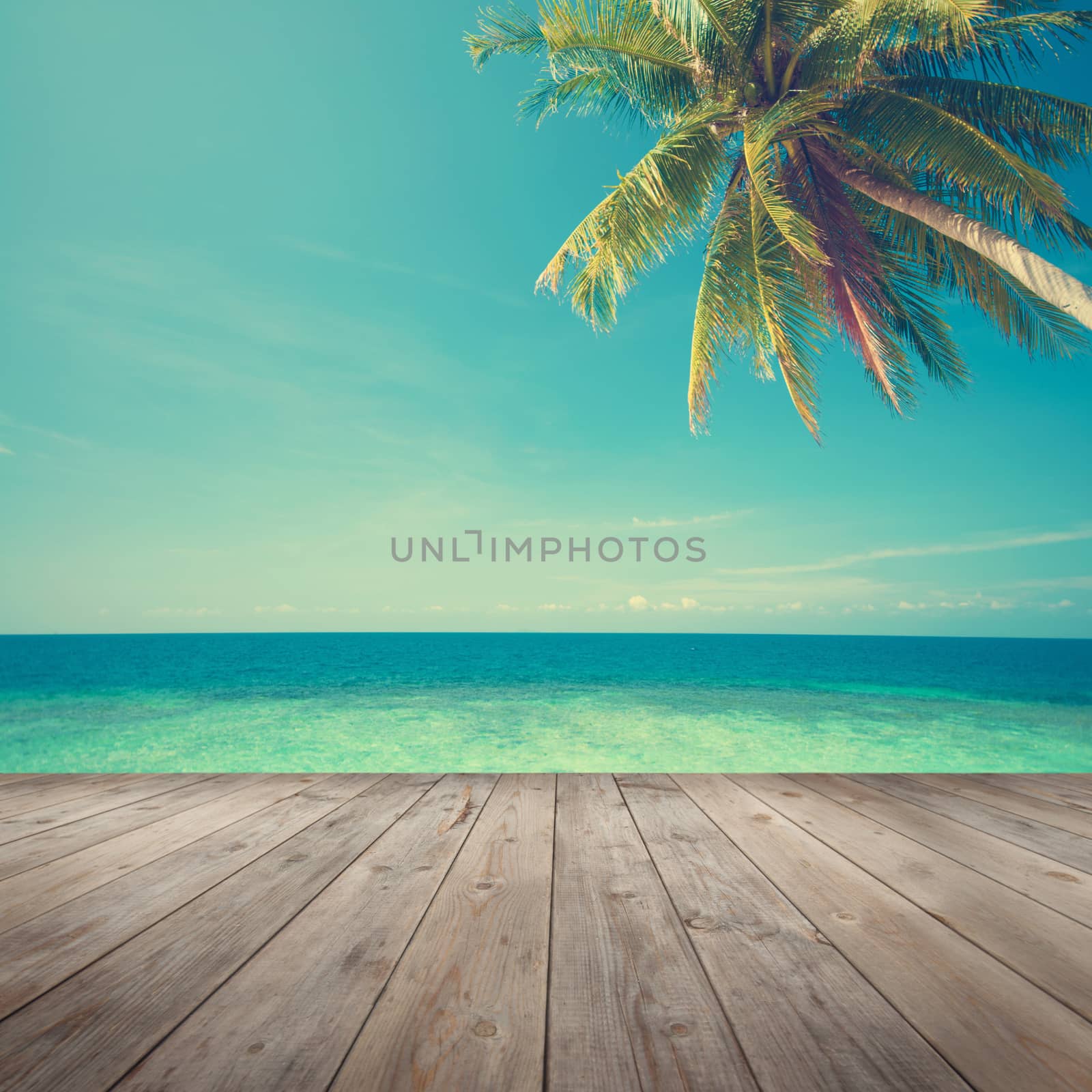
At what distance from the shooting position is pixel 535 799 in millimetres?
2182

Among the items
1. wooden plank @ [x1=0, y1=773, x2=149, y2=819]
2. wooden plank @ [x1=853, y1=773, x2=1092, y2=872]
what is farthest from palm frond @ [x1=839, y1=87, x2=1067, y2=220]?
wooden plank @ [x1=0, y1=773, x2=149, y2=819]

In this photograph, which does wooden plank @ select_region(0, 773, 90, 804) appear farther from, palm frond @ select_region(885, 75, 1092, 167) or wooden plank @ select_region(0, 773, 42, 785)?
palm frond @ select_region(885, 75, 1092, 167)

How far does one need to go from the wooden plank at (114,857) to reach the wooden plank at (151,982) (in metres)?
0.32

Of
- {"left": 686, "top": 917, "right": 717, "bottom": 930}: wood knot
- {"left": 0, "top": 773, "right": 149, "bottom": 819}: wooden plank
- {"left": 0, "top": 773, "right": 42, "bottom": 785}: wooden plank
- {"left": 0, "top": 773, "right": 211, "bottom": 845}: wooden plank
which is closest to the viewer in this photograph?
{"left": 686, "top": 917, "right": 717, "bottom": 930}: wood knot

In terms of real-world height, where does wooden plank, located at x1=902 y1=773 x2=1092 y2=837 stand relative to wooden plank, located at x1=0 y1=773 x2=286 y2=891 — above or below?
below

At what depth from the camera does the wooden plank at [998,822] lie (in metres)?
1.71

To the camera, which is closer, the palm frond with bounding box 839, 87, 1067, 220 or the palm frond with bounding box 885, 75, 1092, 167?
the palm frond with bounding box 839, 87, 1067, 220

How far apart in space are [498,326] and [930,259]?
15156 mm

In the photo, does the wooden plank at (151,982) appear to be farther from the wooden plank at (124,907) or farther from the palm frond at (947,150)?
the palm frond at (947,150)

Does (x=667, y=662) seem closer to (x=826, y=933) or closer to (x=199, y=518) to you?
(x=199, y=518)

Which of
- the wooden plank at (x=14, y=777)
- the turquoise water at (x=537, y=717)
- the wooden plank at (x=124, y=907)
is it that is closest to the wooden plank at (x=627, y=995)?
the wooden plank at (x=124, y=907)

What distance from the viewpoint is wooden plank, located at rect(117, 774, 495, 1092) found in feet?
2.55

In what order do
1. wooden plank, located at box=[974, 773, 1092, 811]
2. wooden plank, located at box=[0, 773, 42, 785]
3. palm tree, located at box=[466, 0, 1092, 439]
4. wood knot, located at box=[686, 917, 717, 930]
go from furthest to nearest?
palm tree, located at box=[466, 0, 1092, 439], wooden plank, located at box=[0, 773, 42, 785], wooden plank, located at box=[974, 773, 1092, 811], wood knot, located at box=[686, 917, 717, 930]

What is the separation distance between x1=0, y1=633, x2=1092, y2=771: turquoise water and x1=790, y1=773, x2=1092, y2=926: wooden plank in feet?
23.3
